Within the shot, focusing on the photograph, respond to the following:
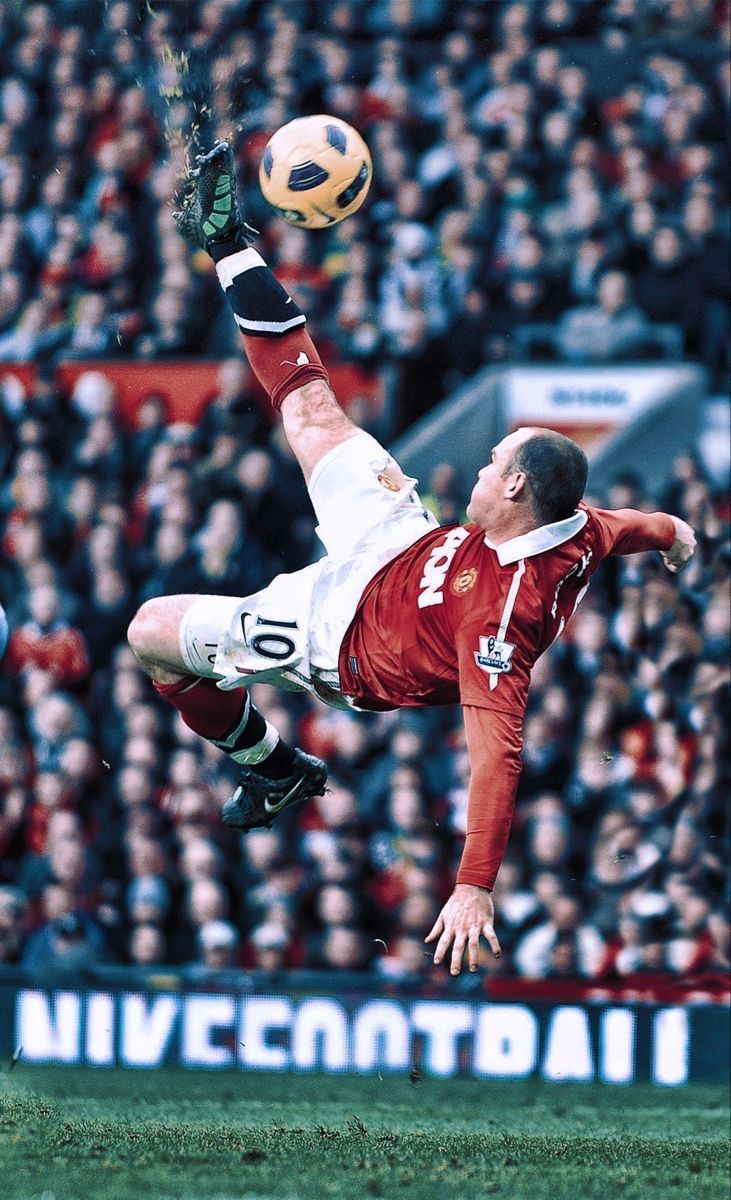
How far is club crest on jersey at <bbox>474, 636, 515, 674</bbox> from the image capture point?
4538 millimetres

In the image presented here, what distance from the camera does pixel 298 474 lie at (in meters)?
9.37

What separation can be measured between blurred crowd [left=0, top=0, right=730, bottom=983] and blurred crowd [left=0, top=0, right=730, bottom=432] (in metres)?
0.02

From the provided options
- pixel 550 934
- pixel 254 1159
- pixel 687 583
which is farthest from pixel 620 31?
pixel 254 1159

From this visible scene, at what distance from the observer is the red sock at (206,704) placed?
553cm

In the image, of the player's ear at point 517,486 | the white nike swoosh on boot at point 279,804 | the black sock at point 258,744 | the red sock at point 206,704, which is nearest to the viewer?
the player's ear at point 517,486

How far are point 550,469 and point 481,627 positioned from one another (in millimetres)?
528

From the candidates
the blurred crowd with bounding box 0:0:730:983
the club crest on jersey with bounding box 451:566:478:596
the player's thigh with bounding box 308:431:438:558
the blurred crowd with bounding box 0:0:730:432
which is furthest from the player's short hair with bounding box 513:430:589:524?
the blurred crowd with bounding box 0:0:730:432

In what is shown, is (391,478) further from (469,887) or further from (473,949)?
(473,949)

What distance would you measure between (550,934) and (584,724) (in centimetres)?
119

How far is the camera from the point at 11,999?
852cm

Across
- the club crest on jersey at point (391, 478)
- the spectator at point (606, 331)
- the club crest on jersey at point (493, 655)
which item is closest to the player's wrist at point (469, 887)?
the club crest on jersey at point (493, 655)

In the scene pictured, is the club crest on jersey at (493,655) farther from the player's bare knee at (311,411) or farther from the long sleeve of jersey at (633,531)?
the player's bare knee at (311,411)

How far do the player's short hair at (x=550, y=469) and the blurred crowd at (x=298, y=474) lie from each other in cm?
396

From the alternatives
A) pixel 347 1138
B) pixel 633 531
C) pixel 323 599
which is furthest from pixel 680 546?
pixel 347 1138
